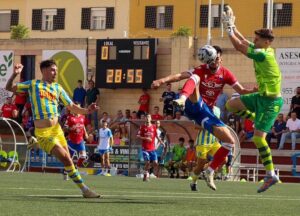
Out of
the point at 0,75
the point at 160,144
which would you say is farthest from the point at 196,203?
the point at 0,75

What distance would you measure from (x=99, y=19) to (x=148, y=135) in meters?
32.3

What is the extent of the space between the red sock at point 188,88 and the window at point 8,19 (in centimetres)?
4864

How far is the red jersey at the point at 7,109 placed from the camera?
129 feet

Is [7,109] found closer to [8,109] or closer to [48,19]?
[8,109]

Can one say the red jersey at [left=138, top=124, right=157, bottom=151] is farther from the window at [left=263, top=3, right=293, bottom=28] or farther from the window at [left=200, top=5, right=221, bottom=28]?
the window at [left=200, top=5, right=221, bottom=28]

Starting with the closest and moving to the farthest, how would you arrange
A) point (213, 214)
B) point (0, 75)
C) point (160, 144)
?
point (213, 214) → point (160, 144) → point (0, 75)

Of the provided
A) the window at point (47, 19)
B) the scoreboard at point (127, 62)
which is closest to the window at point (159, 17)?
the window at point (47, 19)

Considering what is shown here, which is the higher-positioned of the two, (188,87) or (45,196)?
(188,87)

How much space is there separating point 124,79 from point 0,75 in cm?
648

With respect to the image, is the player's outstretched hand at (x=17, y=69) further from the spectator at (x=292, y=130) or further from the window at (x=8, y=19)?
the window at (x=8, y=19)

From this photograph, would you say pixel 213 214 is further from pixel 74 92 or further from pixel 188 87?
pixel 74 92

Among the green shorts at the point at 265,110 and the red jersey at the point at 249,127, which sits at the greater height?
the green shorts at the point at 265,110

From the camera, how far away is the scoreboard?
132 ft

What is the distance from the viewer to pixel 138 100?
1636 inches
